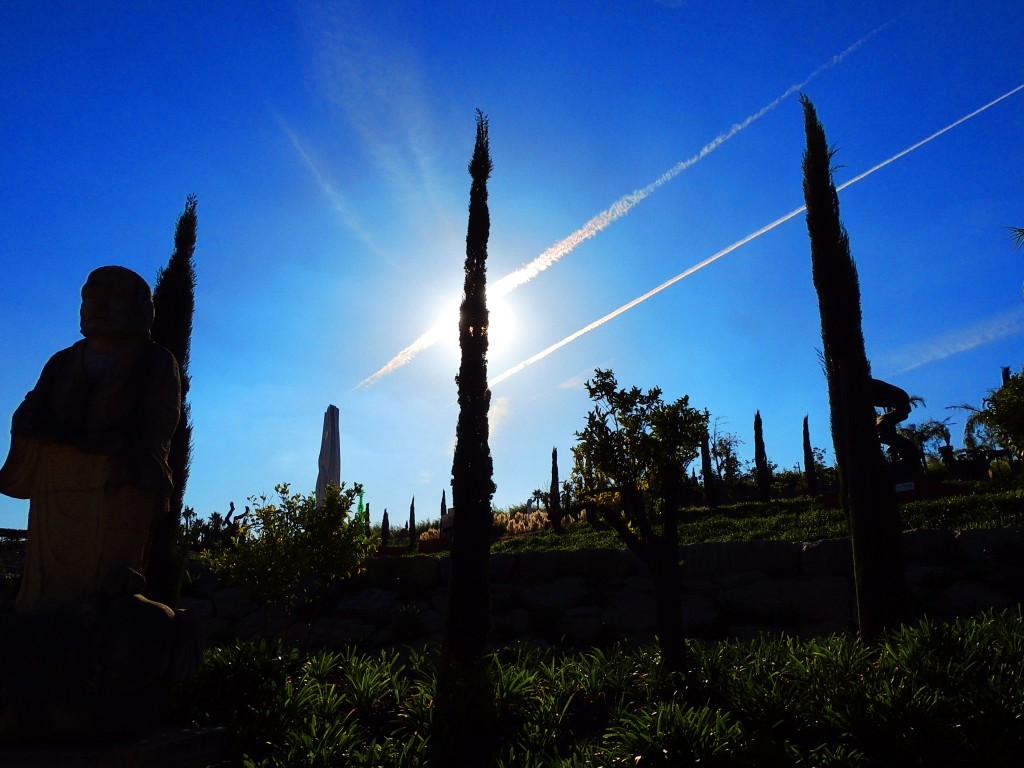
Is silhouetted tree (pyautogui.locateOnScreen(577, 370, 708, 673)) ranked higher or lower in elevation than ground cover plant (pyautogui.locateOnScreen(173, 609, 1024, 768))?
higher

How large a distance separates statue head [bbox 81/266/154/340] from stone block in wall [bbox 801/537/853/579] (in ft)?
42.4

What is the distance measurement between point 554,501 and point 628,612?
13506 mm

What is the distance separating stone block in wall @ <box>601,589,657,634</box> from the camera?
1246 centimetres

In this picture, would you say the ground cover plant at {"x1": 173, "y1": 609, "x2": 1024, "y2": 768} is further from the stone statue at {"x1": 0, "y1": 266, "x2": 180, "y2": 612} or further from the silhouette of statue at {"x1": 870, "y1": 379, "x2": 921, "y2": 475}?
the silhouette of statue at {"x1": 870, "y1": 379, "x2": 921, "y2": 475}

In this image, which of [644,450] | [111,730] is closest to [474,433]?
[644,450]

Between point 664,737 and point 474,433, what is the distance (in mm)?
7599

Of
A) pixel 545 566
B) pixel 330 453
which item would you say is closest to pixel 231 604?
pixel 330 453

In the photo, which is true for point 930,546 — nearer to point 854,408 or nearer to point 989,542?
point 989,542

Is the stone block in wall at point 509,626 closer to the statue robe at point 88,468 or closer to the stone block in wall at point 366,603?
the stone block in wall at point 366,603

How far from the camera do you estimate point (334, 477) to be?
18.6 m

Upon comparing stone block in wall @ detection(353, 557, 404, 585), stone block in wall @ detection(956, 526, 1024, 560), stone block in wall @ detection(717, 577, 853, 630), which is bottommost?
stone block in wall @ detection(717, 577, 853, 630)

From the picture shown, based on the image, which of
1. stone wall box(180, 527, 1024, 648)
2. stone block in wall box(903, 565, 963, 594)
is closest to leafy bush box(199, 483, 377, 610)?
stone wall box(180, 527, 1024, 648)

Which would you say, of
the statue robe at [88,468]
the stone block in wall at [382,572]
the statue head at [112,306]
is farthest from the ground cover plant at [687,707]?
the stone block in wall at [382,572]

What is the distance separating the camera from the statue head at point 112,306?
192 inches
